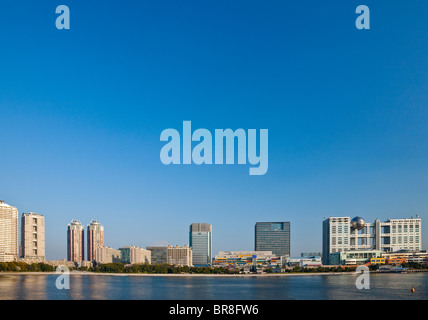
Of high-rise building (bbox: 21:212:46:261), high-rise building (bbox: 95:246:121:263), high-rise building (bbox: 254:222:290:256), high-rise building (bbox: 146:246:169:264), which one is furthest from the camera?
high-rise building (bbox: 254:222:290:256)

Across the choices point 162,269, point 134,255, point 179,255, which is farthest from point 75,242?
point 162,269

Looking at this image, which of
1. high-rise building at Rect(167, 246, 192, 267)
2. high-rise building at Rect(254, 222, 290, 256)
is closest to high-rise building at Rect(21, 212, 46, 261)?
high-rise building at Rect(167, 246, 192, 267)

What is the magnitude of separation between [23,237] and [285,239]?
46632 millimetres

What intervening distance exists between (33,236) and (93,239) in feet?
43.9

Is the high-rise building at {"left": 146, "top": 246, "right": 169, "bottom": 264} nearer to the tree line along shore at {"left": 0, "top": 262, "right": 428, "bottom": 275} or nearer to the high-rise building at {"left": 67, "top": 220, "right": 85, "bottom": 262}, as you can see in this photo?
the high-rise building at {"left": 67, "top": 220, "right": 85, "bottom": 262}

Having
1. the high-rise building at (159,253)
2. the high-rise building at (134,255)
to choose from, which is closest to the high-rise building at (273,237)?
the high-rise building at (159,253)

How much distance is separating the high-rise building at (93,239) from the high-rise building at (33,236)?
469 inches

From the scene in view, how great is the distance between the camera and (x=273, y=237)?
266 feet

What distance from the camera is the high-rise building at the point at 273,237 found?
79938mm

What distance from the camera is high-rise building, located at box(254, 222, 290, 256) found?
262 feet

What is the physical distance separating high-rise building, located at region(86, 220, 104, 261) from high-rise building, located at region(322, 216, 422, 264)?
3857cm
